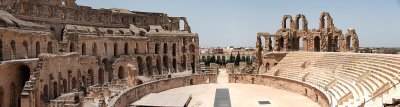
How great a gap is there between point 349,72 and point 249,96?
7797mm

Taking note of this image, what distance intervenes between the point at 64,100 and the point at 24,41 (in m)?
8.24

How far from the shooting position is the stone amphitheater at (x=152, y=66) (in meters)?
22.2

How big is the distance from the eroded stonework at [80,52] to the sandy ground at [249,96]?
465cm

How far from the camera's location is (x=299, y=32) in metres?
42.7

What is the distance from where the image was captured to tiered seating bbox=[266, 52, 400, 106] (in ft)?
59.8

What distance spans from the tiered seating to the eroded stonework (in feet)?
33.7

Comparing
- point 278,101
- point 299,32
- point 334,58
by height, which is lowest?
point 278,101

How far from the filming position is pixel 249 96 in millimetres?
29531

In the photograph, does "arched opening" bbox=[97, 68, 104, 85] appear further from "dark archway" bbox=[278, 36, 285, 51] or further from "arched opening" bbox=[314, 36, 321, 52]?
"arched opening" bbox=[314, 36, 321, 52]

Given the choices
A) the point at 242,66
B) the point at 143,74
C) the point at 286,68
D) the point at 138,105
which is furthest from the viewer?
the point at 242,66

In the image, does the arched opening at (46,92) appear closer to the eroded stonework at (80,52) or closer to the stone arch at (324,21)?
the eroded stonework at (80,52)

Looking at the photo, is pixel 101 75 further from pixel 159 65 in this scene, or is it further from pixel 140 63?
pixel 159 65

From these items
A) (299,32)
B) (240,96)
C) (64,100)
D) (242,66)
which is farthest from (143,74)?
(64,100)

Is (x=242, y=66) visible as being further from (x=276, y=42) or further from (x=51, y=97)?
(x=51, y=97)
